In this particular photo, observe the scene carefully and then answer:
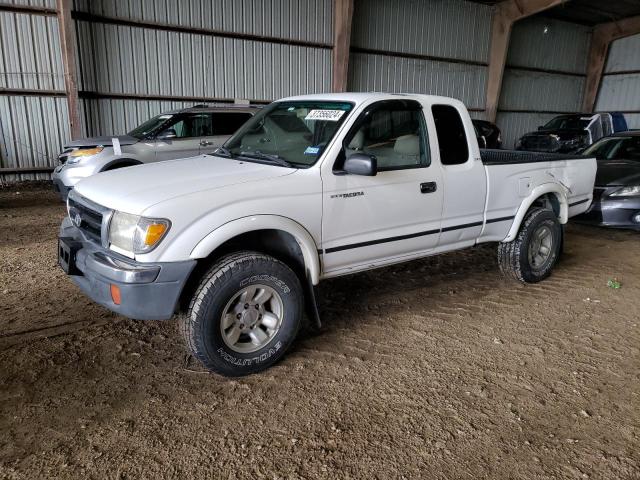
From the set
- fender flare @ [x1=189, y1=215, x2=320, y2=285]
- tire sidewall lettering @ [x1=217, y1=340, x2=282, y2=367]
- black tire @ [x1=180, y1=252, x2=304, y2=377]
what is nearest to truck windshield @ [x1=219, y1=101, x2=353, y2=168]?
fender flare @ [x1=189, y1=215, x2=320, y2=285]

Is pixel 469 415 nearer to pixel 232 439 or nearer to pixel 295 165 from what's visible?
pixel 232 439

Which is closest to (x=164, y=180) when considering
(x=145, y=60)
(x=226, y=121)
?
(x=226, y=121)

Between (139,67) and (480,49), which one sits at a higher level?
(480,49)

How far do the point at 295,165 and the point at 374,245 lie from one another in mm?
894

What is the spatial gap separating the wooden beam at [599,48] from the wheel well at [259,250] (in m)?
21.1

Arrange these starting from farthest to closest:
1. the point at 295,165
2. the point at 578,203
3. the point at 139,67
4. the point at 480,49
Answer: the point at 480,49, the point at 139,67, the point at 578,203, the point at 295,165

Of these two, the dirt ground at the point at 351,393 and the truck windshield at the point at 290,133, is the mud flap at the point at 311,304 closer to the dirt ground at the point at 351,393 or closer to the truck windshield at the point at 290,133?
the dirt ground at the point at 351,393

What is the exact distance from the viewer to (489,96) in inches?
699

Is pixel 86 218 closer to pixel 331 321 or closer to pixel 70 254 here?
pixel 70 254

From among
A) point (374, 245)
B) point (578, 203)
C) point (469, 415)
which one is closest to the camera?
point (469, 415)

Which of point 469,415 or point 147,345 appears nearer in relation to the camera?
point 469,415

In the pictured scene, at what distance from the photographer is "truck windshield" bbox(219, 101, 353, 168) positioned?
3.70 meters

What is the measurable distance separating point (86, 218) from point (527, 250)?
13.5 ft

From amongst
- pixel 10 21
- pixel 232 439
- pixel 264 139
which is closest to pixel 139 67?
pixel 10 21
